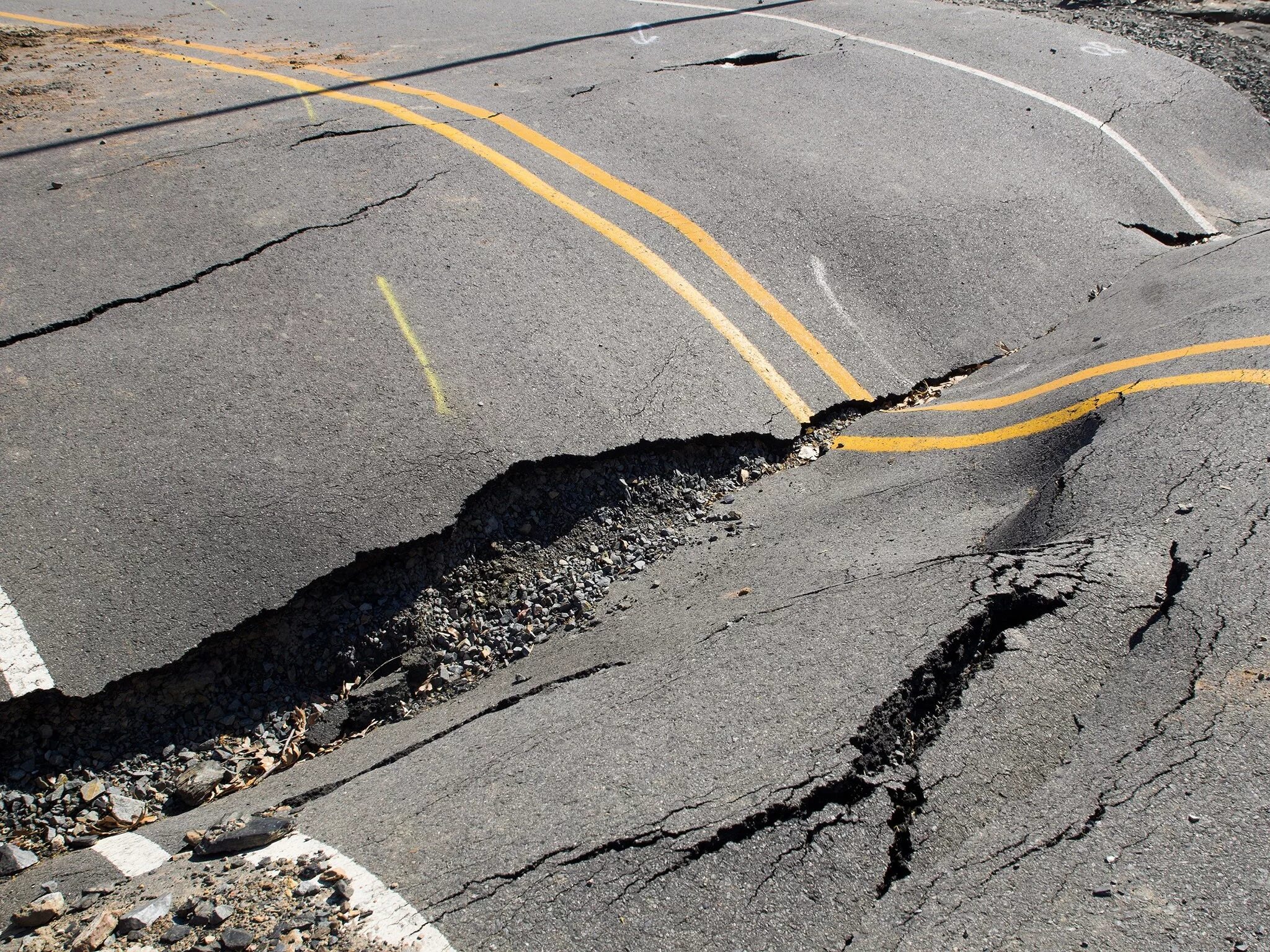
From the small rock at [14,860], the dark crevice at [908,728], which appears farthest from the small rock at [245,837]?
the dark crevice at [908,728]

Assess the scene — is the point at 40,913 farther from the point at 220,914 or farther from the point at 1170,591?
the point at 1170,591

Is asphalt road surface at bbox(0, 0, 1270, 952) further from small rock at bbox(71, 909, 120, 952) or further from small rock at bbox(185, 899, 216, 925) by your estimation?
small rock at bbox(185, 899, 216, 925)

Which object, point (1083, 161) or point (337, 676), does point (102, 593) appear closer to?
point (337, 676)

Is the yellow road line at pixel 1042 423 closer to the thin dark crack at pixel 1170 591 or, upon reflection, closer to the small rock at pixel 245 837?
the thin dark crack at pixel 1170 591

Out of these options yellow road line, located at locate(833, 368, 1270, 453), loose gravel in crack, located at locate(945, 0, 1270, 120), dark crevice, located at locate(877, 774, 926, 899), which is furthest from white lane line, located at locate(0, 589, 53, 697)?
loose gravel in crack, located at locate(945, 0, 1270, 120)

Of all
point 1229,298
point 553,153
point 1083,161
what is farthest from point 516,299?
point 1083,161

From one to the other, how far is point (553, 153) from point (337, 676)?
4.83 m

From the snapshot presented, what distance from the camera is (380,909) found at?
308 centimetres

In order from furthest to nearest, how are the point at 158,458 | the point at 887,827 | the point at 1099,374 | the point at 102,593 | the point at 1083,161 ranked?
the point at 1083,161, the point at 1099,374, the point at 158,458, the point at 102,593, the point at 887,827

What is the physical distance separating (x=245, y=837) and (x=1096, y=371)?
5.23 m

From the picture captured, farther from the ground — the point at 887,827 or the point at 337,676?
the point at 337,676

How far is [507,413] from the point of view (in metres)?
5.29

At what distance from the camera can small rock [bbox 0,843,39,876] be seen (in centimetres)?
359

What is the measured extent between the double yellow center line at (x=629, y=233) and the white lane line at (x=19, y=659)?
13.3ft
